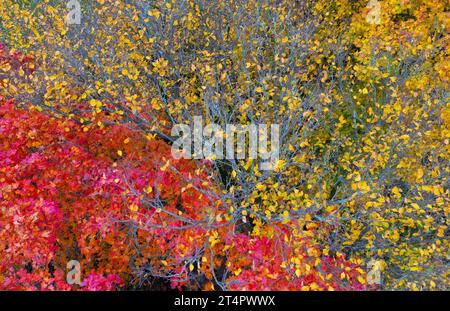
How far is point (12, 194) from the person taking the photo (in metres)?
10.4

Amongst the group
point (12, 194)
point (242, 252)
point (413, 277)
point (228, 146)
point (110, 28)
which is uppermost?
point (110, 28)

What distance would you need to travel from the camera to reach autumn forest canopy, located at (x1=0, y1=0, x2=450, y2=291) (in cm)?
978

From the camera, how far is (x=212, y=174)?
10133 millimetres

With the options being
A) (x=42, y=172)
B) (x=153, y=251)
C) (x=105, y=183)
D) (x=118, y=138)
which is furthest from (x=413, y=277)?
(x=42, y=172)

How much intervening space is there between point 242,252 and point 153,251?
3326mm

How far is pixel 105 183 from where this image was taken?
10977mm

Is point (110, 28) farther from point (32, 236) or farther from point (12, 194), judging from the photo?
point (32, 236)

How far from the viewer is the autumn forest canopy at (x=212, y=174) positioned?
978 centimetres
